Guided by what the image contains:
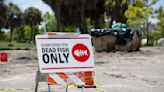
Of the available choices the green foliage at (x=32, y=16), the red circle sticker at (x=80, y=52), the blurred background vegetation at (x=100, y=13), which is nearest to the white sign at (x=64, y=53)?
the red circle sticker at (x=80, y=52)


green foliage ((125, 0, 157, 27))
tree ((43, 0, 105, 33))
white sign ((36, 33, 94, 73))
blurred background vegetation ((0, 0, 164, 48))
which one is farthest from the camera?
green foliage ((125, 0, 157, 27))

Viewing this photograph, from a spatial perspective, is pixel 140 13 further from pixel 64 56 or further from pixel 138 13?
pixel 64 56

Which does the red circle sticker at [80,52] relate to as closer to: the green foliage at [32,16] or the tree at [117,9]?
the tree at [117,9]

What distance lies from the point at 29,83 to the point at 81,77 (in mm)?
4165

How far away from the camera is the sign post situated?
845 cm

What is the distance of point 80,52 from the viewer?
8773 millimetres

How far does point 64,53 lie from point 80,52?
13.9 inches

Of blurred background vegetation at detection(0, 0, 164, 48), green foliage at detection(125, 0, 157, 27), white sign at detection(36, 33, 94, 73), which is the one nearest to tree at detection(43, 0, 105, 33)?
blurred background vegetation at detection(0, 0, 164, 48)

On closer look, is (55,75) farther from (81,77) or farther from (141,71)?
(141,71)

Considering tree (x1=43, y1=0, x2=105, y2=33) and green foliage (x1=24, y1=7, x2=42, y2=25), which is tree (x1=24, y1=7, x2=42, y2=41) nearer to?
green foliage (x1=24, y1=7, x2=42, y2=25)

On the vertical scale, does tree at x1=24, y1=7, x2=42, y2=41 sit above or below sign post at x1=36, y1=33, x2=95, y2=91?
below

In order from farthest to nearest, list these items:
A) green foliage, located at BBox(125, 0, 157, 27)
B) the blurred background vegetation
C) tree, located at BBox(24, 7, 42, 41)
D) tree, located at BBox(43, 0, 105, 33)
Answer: tree, located at BBox(24, 7, 42, 41), green foliage, located at BBox(125, 0, 157, 27), the blurred background vegetation, tree, located at BBox(43, 0, 105, 33)

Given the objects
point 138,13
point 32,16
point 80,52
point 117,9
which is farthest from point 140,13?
point 32,16

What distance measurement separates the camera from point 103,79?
13.6m
